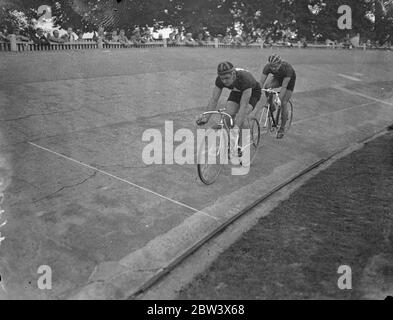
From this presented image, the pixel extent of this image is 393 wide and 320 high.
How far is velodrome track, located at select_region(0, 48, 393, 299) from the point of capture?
163 inches

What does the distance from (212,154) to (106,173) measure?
5.36 feet

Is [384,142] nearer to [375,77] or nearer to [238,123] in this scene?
[238,123]

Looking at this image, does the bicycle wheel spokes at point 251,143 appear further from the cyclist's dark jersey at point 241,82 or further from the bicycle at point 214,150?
the cyclist's dark jersey at point 241,82

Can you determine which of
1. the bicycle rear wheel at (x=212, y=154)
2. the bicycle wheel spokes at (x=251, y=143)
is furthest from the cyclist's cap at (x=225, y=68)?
the bicycle wheel spokes at (x=251, y=143)

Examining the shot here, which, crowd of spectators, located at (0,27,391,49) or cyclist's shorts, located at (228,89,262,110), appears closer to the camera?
cyclist's shorts, located at (228,89,262,110)

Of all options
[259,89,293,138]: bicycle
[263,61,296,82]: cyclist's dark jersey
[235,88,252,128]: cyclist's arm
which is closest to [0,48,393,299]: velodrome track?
[259,89,293,138]: bicycle

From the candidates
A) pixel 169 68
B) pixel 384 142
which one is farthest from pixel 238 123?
pixel 169 68

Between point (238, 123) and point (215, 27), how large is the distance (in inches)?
1415

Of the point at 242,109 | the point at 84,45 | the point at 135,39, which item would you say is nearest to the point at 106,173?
the point at 242,109

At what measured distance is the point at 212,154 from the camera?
6113 millimetres

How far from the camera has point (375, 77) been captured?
80.4 feet

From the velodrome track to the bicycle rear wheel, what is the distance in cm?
20

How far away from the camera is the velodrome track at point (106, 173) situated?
4145 mm

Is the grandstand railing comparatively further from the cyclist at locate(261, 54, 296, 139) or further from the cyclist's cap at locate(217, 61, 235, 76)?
the cyclist's cap at locate(217, 61, 235, 76)
